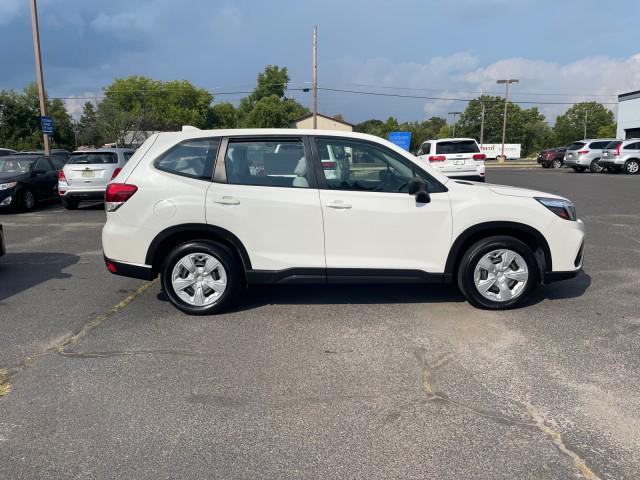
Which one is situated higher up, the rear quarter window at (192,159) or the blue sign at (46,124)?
the blue sign at (46,124)

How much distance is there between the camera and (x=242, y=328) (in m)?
4.62

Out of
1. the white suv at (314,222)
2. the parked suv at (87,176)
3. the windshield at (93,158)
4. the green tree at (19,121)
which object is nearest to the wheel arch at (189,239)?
the white suv at (314,222)

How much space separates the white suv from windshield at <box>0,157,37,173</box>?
10.6 meters

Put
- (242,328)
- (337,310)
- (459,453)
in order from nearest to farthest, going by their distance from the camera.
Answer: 1. (459,453)
2. (242,328)
3. (337,310)

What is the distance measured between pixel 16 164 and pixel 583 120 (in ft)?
383

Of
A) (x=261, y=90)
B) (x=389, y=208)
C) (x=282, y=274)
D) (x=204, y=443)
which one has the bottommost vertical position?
(x=204, y=443)

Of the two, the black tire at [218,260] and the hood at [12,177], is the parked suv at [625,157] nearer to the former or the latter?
→ the hood at [12,177]

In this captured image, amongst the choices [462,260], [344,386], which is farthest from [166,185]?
[462,260]

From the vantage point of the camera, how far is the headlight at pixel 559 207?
490cm

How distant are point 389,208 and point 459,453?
7.95ft

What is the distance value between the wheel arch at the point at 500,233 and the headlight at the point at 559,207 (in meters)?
0.28

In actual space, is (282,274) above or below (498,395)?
above

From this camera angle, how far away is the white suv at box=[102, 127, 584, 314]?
186 inches

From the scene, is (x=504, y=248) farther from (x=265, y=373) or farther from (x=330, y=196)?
(x=265, y=373)
